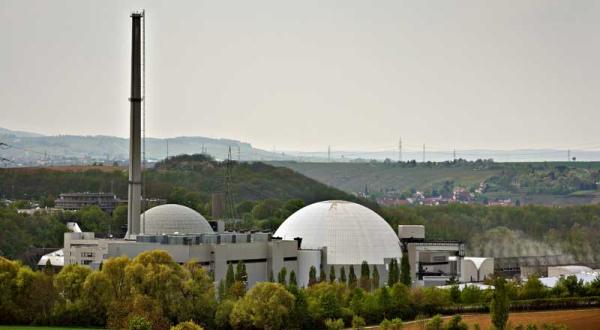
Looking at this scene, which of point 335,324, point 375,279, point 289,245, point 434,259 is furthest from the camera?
point 434,259

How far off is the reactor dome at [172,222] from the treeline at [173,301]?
697 inches

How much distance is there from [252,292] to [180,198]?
78.0m

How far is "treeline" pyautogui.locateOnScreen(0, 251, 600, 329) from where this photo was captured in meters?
73.8

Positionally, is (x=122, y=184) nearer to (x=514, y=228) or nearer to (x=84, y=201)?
(x=84, y=201)

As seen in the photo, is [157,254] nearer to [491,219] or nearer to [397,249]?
[397,249]

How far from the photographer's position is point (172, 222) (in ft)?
330

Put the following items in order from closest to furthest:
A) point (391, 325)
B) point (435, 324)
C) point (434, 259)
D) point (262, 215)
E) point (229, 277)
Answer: point (391, 325)
point (435, 324)
point (229, 277)
point (434, 259)
point (262, 215)

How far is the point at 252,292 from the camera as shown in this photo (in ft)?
248

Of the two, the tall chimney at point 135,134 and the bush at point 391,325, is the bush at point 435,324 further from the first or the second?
the tall chimney at point 135,134

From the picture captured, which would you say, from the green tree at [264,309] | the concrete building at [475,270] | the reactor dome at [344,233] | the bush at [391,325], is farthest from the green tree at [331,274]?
the bush at [391,325]

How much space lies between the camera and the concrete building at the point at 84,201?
15046 centimetres

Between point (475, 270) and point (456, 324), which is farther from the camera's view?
point (475, 270)

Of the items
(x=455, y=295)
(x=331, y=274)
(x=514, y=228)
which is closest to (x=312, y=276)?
(x=331, y=274)

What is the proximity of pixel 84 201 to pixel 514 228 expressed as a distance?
50.9 meters
